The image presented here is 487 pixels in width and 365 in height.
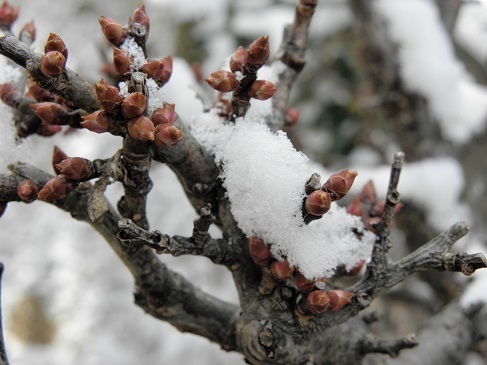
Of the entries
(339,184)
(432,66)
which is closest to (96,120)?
(339,184)

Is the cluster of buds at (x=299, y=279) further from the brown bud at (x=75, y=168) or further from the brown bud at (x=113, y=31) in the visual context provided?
the brown bud at (x=113, y=31)

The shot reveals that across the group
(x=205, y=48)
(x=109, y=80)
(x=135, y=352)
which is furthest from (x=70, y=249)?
(x=109, y=80)

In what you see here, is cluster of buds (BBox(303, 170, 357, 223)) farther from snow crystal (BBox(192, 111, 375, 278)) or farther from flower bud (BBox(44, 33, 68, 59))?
flower bud (BBox(44, 33, 68, 59))

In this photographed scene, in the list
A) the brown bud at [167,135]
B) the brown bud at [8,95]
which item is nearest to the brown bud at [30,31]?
the brown bud at [8,95]

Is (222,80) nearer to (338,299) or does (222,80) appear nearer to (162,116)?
(162,116)

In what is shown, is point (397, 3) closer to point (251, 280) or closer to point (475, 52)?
point (475, 52)

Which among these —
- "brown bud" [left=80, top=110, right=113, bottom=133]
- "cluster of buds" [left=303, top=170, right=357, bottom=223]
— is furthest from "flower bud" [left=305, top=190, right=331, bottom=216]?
"brown bud" [left=80, top=110, right=113, bottom=133]
